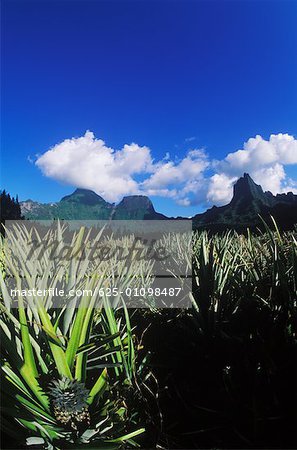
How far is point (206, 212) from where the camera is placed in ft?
49.8

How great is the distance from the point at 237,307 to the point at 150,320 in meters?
0.50

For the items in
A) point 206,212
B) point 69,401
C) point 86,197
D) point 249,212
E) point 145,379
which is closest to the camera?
point 69,401

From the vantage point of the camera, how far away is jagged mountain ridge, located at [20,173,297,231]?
466cm

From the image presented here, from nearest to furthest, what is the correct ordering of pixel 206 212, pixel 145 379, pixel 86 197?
pixel 145 379, pixel 206 212, pixel 86 197

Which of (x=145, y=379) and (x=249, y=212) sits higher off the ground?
(x=249, y=212)

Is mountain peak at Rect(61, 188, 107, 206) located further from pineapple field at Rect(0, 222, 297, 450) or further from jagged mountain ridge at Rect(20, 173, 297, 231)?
pineapple field at Rect(0, 222, 297, 450)

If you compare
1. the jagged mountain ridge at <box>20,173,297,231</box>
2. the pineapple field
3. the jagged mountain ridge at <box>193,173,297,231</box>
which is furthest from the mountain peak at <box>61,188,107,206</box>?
the pineapple field

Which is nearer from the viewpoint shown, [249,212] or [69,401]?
[69,401]

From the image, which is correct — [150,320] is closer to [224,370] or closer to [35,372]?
[224,370]

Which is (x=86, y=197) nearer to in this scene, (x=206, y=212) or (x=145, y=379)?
(x=206, y=212)

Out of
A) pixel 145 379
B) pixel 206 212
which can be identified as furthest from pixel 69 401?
pixel 206 212

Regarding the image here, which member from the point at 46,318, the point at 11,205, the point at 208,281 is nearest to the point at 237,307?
the point at 208,281

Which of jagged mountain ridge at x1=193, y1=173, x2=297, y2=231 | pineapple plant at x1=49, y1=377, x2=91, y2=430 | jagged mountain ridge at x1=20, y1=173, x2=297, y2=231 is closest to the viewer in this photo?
pineapple plant at x1=49, y1=377, x2=91, y2=430

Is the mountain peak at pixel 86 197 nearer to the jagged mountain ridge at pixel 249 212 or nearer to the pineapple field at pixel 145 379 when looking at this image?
the jagged mountain ridge at pixel 249 212
